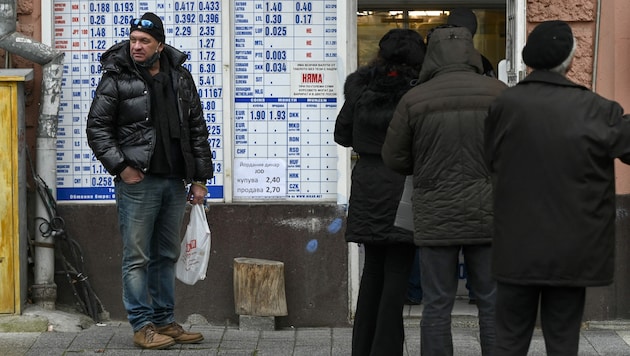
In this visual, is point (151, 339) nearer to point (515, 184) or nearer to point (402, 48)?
point (402, 48)

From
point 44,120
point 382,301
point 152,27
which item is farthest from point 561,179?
point 44,120

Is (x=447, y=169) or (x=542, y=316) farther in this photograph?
(x=447, y=169)

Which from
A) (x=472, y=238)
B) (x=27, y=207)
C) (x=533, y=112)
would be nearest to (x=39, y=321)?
(x=27, y=207)

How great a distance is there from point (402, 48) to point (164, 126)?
5.01 feet

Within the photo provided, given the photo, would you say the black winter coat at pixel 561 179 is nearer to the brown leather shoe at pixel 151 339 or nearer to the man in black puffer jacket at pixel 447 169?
the man in black puffer jacket at pixel 447 169

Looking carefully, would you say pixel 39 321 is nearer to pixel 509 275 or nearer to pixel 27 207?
pixel 27 207

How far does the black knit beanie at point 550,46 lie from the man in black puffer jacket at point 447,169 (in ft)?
1.97

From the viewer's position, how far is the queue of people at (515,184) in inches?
185

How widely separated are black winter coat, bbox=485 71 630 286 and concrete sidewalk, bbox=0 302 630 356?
2235mm

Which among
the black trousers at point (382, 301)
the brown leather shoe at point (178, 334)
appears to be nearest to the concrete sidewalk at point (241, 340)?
the brown leather shoe at point (178, 334)

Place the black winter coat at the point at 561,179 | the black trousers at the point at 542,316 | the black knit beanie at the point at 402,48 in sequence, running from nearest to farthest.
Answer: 1. the black winter coat at the point at 561,179
2. the black trousers at the point at 542,316
3. the black knit beanie at the point at 402,48

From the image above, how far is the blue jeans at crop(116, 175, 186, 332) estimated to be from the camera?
6.61 m

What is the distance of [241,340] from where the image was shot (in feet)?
23.5

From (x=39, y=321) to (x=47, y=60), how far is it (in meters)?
1.63
